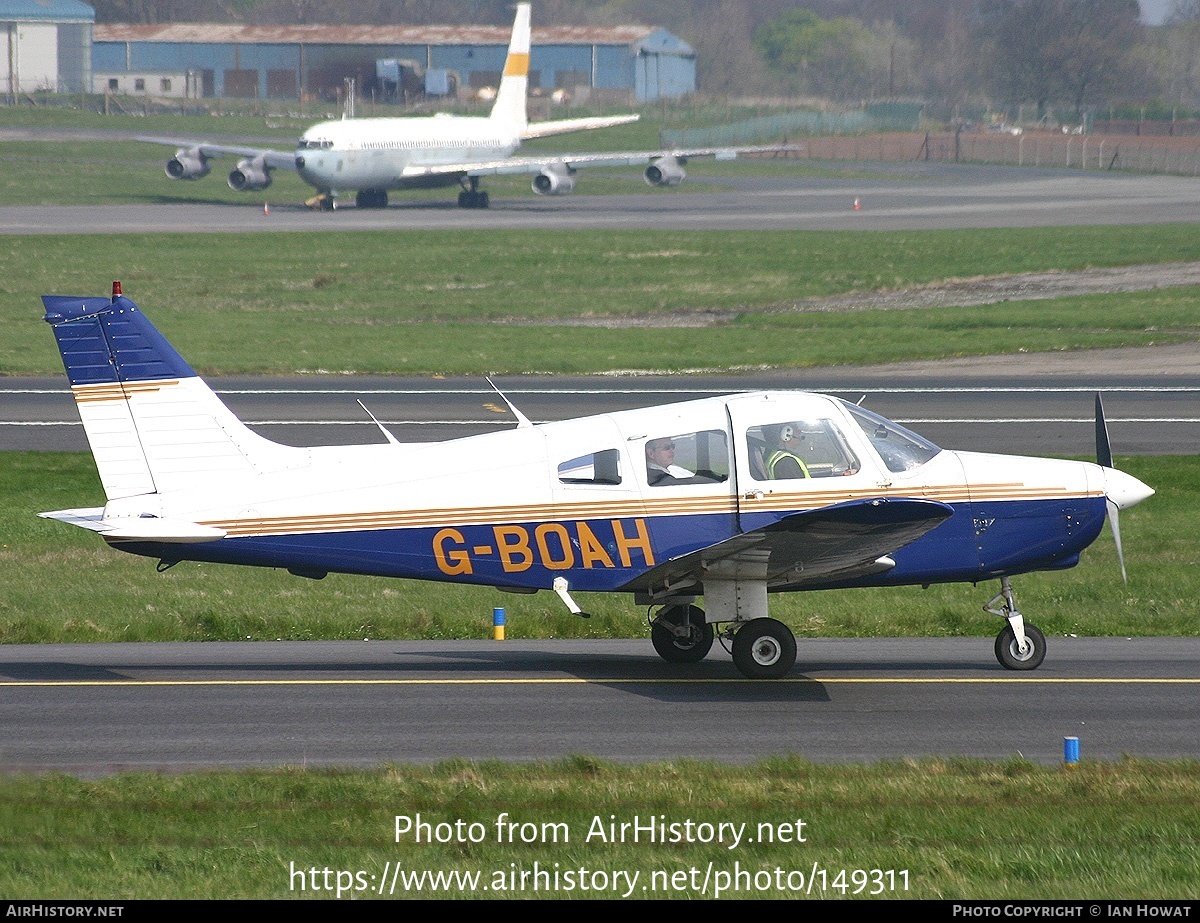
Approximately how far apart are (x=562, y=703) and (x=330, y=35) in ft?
397

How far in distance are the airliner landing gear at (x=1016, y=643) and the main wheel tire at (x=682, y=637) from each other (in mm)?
2429

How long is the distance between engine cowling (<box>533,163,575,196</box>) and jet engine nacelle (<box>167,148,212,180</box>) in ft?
50.6

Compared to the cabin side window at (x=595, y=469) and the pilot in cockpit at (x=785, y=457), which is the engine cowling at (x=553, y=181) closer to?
the cabin side window at (x=595, y=469)

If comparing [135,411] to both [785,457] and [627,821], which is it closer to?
[785,457]

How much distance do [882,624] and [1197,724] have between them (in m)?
4.27

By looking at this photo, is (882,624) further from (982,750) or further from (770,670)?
(982,750)

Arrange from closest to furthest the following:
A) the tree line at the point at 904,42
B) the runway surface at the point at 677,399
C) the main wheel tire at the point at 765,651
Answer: the main wheel tire at the point at 765,651
the runway surface at the point at 677,399
the tree line at the point at 904,42

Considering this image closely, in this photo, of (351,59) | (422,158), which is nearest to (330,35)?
(351,59)

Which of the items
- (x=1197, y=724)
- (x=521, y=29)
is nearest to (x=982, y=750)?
(x=1197, y=724)

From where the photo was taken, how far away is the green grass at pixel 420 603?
14.9 m

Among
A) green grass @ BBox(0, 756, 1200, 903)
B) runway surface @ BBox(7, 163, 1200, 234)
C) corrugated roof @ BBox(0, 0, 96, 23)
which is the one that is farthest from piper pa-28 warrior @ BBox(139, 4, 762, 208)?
corrugated roof @ BBox(0, 0, 96, 23)

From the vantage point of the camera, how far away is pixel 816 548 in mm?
11883

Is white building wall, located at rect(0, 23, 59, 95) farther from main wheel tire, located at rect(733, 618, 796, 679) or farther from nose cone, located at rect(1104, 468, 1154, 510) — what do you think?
nose cone, located at rect(1104, 468, 1154, 510)

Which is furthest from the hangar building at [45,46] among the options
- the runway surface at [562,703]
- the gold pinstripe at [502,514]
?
the gold pinstripe at [502,514]
